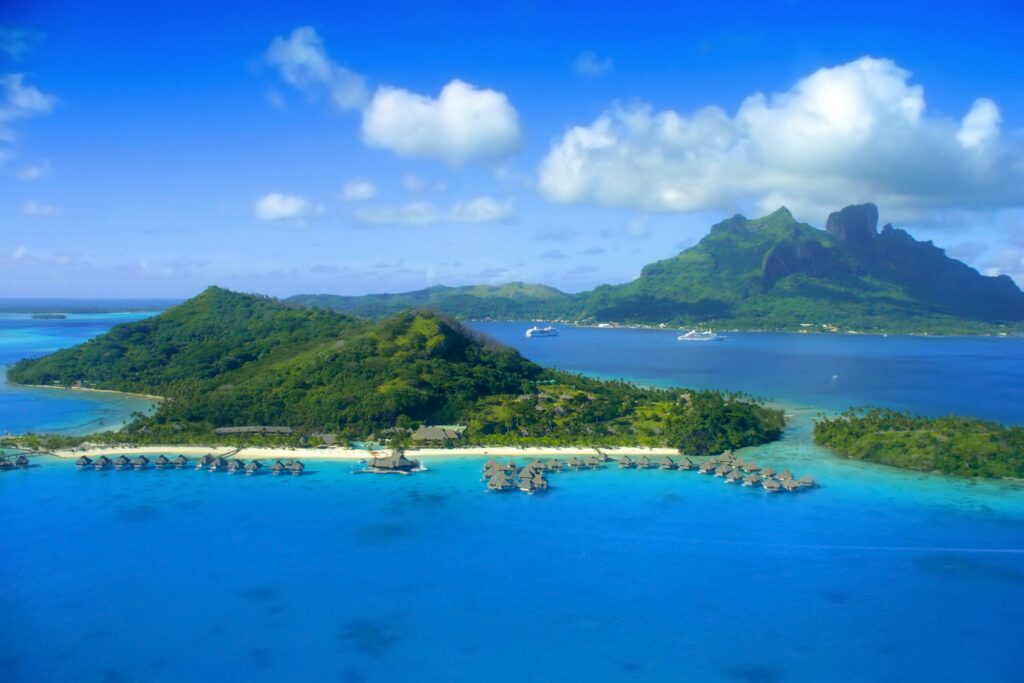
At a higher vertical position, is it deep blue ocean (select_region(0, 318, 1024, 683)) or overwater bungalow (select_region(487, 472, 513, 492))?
overwater bungalow (select_region(487, 472, 513, 492))

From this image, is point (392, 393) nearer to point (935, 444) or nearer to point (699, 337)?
point (935, 444)

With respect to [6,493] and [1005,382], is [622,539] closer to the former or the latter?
[6,493]


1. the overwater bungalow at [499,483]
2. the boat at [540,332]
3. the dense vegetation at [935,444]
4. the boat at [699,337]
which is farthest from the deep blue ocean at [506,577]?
the boat at [540,332]

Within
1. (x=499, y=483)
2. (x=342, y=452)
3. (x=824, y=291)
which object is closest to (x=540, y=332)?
(x=824, y=291)

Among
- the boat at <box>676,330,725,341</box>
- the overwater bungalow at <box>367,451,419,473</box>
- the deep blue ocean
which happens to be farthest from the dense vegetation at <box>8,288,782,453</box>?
the boat at <box>676,330,725,341</box>

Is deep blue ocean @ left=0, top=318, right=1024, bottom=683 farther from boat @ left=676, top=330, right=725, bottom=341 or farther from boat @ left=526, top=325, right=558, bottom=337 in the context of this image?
boat @ left=526, top=325, right=558, bottom=337

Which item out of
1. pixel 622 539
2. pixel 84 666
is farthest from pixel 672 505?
pixel 84 666

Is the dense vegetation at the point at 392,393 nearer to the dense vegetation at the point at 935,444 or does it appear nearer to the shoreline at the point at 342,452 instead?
the shoreline at the point at 342,452
